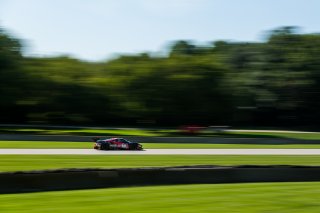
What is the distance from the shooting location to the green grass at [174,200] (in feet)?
32.3

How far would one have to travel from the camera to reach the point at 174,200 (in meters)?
10.9

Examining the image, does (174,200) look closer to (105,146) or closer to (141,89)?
(105,146)

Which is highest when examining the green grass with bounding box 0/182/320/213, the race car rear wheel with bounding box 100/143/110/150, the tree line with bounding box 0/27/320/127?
the tree line with bounding box 0/27/320/127

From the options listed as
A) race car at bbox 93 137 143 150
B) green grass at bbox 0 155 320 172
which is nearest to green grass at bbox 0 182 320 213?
A: green grass at bbox 0 155 320 172

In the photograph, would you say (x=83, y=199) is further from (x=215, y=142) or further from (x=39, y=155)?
(x=215, y=142)

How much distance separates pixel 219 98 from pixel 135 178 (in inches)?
1608

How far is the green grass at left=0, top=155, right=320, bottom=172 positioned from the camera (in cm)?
1852

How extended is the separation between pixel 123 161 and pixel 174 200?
10050 mm

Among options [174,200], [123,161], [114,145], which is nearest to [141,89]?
[114,145]

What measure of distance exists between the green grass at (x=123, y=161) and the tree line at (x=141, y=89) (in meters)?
23.1

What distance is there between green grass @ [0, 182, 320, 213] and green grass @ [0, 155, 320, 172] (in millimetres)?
6478

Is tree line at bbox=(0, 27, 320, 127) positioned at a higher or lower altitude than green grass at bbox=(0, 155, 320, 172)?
higher

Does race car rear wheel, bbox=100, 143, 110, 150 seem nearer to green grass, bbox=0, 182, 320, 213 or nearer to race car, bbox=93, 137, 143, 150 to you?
race car, bbox=93, 137, 143, 150

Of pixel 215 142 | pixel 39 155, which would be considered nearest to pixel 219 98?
pixel 215 142
